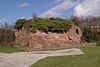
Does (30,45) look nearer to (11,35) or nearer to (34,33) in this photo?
(34,33)

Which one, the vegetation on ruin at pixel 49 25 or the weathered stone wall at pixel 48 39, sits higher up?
the vegetation on ruin at pixel 49 25

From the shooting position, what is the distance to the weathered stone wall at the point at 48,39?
117 ft

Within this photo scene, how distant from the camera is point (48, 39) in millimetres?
35938

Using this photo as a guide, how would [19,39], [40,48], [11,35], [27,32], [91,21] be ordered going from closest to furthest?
1. [40,48]
2. [27,32]
3. [19,39]
4. [11,35]
5. [91,21]

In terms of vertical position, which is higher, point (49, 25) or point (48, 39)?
point (49, 25)

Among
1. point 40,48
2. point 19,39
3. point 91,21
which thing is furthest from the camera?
point 91,21

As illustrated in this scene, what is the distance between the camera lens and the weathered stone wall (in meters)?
35.8

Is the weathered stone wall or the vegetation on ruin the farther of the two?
the vegetation on ruin

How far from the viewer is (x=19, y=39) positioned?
39781 millimetres

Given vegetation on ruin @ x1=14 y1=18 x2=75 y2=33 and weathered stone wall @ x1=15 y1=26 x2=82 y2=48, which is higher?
vegetation on ruin @ x1=14 y1=18 x2=75 y2=33

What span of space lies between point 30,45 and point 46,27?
11.4ft

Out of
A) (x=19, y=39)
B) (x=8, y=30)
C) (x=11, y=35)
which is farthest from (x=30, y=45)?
(x=8, y=30)

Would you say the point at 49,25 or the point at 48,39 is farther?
the point at 49,25

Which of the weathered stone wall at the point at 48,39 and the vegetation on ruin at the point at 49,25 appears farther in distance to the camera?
the vegetation on ruin at the point at 49,25
